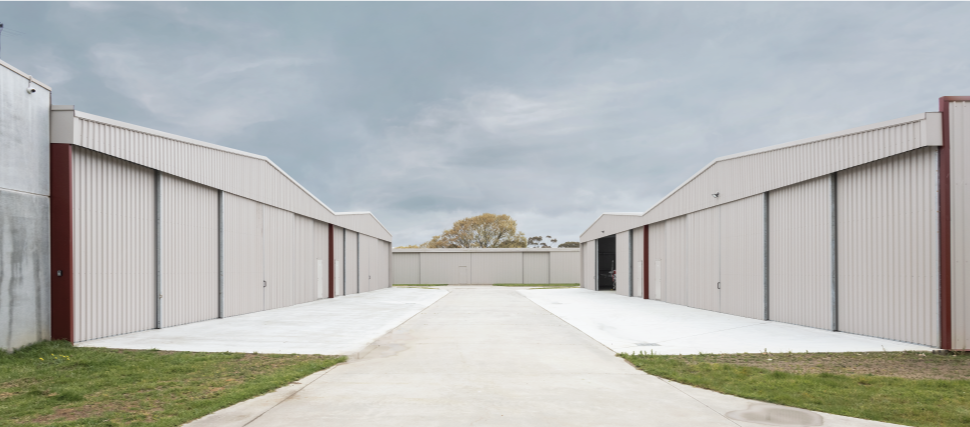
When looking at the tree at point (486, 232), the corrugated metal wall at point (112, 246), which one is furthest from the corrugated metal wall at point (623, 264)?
the tree at point (486, 232)

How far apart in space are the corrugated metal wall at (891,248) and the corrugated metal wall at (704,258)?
710 cm

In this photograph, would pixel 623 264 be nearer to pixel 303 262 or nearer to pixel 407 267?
pixel 303 262

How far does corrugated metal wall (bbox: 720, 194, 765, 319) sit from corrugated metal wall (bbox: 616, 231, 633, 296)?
12614mm

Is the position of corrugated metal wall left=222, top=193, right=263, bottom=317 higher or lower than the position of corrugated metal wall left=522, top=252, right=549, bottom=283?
higher

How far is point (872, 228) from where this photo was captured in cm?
1366

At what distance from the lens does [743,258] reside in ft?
64.5

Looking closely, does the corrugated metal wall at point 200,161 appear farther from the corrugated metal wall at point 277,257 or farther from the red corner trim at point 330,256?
the red corner trim at point 330,256

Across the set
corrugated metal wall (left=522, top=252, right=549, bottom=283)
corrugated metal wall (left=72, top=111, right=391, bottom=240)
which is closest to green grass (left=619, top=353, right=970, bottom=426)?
corrugated metal wall (left=72, top=111, right=391, bottom=240)

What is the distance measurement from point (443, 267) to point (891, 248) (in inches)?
1824

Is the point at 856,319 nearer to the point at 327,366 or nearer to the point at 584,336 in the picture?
the point at 584,336

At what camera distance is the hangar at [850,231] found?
38.3 feet

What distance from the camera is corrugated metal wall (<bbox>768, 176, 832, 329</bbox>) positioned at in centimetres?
1532

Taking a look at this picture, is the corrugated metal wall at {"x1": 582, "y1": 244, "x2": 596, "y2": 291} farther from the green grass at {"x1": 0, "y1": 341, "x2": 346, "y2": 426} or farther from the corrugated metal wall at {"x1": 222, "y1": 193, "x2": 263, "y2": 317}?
the green grass at {"x1": 0, "y1": 341, "x2": 346, "y2": 426}

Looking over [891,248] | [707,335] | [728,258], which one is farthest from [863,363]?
[728,258]
